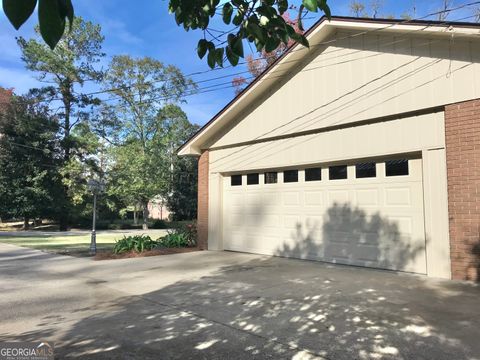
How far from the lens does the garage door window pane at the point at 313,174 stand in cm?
1113

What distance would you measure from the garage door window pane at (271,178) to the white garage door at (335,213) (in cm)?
3

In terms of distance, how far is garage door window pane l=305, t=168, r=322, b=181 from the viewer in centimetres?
1113

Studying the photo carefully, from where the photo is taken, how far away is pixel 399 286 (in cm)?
770

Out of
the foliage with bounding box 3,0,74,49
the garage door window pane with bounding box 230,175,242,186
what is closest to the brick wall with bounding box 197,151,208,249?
the garage door window pane with bounding box 230,175,242,186

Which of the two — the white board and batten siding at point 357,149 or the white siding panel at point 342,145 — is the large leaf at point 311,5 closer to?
the white board and batten siding at point 357,149

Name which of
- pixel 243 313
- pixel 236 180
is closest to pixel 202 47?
pixel 243 313

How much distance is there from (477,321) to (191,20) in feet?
17.2

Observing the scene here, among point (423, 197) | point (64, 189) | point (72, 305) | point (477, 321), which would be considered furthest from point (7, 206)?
point (477, 321)

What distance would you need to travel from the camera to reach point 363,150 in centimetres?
989

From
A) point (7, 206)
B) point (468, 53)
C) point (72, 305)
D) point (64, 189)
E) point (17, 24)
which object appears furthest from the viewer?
point (64, 189)

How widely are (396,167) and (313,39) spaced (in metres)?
3.87

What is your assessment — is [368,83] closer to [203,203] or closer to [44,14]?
[203,203]

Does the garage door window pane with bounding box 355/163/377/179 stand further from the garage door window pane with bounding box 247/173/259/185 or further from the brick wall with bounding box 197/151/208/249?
the brick wall with bounding box 197/151/208/249

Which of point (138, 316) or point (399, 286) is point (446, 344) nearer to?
Answer: point (399, 286)
